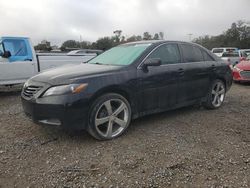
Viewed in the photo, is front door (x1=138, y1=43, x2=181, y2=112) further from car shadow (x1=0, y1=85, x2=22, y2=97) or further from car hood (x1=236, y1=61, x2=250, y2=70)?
car hood (x1=236, y1=61, x2=250, y2=70)

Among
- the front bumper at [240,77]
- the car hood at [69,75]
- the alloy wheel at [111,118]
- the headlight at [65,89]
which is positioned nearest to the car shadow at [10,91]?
the car hood at [69,75]

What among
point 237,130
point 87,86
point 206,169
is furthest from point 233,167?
point 87,86

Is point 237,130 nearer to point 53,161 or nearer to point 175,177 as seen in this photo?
point 175,177

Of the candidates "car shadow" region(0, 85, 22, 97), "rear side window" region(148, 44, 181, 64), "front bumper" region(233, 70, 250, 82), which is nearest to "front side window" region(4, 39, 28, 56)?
"car shadow" region(0, 85, 22, 97)

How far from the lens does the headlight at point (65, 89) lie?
368 cm

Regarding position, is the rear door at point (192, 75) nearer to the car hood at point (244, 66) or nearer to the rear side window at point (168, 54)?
the rear side window at point (168, 54)

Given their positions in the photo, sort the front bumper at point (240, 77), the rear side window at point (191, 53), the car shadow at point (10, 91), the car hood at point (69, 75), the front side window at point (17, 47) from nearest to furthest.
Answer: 1. the car hood at point (69, 75)
2. the rear side window at point (191, 53)
3. the car shadow at point (10, 91)
4. the front side window at point (17, 47)
5. the front bumper at point (240, 77)

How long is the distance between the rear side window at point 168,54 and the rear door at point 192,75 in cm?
17

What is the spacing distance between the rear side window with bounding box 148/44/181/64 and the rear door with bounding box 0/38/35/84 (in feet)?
17.4

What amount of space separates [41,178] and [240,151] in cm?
271

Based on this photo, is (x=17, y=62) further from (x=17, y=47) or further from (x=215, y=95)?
(x=215, y=95)

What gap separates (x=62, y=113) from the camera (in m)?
3.65

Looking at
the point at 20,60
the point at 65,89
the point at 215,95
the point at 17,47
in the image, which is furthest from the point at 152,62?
the point at 17,47

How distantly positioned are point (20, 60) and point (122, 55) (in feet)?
16.5
